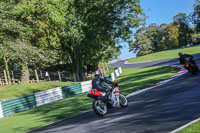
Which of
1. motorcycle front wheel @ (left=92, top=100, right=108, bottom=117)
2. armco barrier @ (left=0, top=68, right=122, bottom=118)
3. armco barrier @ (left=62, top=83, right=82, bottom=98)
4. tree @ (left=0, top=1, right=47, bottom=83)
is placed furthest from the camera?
tree @ (left=0, top=1, right=47, bottom=83)

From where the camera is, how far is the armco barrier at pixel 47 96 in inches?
727

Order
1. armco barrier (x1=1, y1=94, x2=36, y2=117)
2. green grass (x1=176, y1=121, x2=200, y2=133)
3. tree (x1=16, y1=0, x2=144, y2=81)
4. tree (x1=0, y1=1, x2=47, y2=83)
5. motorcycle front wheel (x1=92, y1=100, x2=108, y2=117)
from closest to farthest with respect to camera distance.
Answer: green grass (x1=176, y1=121, x2=200, y2=133), motorcycle front wheel (x1=92, y1=100, x2=108, y2=117), armco barrier (x1=1, y1=94, x2=36, y2=117), tree (x1=0, y1=1, x2=47, y2=83), tree (x1=16, y1=0, x2=144, y2=81)

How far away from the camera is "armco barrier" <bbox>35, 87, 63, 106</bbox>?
18.5 metres

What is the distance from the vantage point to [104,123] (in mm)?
7457

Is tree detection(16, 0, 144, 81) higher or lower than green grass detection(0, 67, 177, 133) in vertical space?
higher

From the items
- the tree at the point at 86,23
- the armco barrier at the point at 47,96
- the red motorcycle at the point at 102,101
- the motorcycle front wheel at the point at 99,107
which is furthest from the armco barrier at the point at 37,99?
the motorcycle front wheel at the point at 99,107

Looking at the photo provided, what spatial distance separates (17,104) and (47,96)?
305 centimetres

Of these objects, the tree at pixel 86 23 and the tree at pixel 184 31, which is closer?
the tree at pixel 86 23

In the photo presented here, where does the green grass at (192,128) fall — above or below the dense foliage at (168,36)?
below

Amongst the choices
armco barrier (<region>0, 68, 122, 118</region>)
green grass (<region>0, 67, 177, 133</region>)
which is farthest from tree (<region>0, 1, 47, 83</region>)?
green grass (<region>0, 67, 177, 133</region>)

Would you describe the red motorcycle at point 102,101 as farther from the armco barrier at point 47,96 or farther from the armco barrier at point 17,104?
the armco barrier at point 47,96

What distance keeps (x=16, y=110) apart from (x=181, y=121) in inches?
540

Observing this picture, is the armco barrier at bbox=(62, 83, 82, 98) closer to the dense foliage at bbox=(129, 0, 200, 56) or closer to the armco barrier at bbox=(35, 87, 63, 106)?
the armco barrier at bbox=(35, 87, 63, 106)

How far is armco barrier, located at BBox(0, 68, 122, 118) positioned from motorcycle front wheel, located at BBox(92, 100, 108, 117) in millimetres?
9848
